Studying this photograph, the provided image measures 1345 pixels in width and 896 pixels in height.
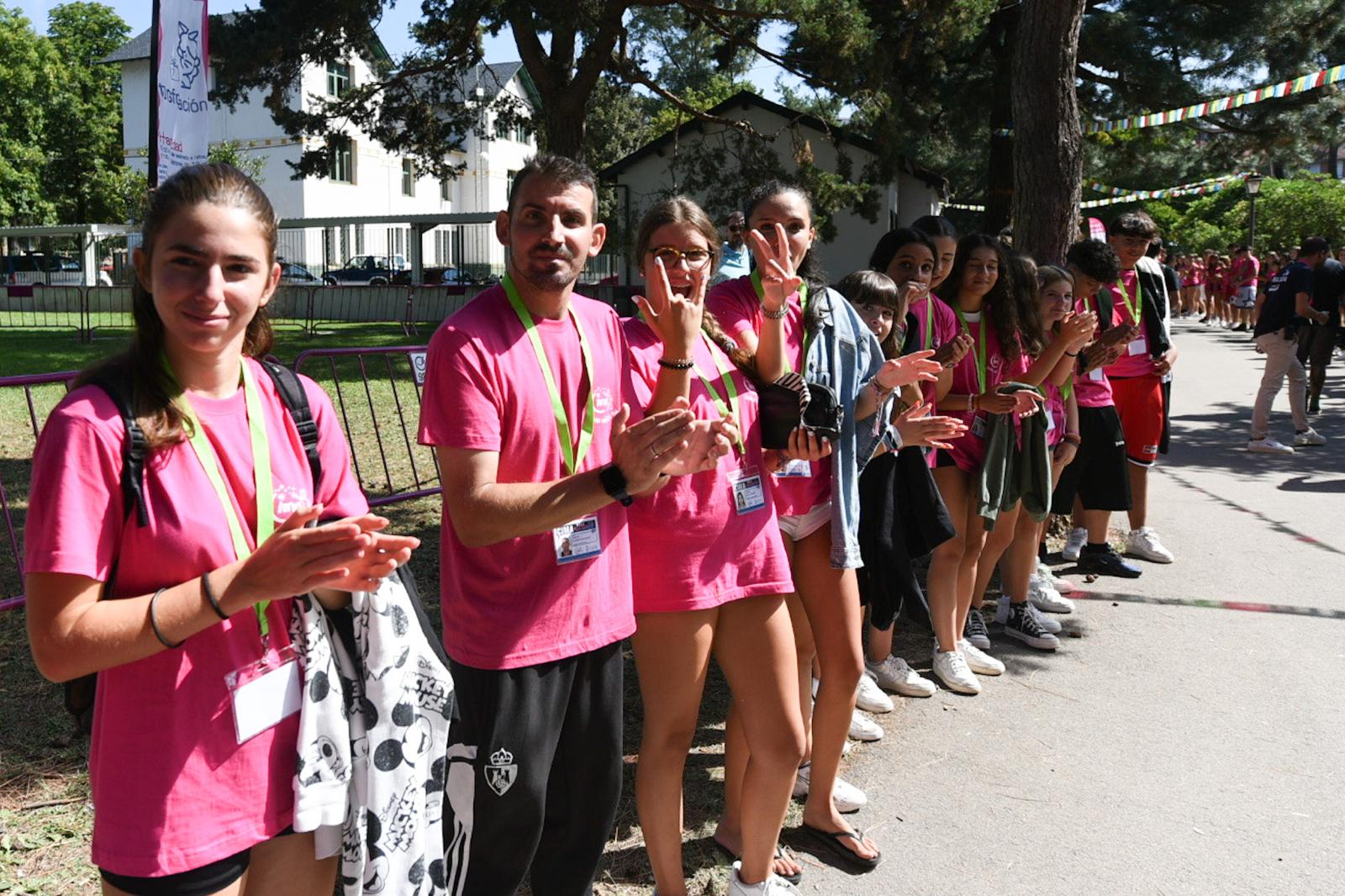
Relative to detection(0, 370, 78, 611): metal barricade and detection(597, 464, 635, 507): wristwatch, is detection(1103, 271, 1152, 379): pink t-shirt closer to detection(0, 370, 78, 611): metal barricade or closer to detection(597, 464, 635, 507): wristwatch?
detection(597, 464, 635, 507): wristwatch

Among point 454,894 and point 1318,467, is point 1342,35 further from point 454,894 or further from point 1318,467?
point 454,894

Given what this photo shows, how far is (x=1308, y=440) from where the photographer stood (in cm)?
1180

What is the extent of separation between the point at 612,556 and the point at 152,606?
1155 mm

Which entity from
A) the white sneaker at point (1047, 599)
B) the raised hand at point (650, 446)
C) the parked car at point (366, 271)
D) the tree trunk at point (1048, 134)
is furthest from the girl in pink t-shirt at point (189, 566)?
the parked car at point (366, 271)

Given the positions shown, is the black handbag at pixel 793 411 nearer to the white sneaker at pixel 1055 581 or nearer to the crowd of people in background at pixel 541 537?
the crowd of people in background at pixel 541 537

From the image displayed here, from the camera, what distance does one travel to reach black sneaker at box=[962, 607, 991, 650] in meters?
5.63

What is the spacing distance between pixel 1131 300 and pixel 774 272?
4.63 m

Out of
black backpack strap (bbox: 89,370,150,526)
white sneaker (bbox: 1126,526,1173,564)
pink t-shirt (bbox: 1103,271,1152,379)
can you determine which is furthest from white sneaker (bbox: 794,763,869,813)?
white sneaker (bbox: 1126,526,1173,564)

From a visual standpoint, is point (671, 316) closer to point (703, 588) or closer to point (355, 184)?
point (703, 588)

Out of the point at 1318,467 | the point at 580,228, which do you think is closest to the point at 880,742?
the point at 580,228

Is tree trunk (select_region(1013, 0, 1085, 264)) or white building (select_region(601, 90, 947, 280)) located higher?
white building (select_region(601, 90, 947, 280))

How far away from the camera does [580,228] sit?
2568mm

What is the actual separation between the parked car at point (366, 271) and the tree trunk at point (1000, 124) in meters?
23.9

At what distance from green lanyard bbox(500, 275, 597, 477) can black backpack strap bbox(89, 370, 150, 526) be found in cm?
96
